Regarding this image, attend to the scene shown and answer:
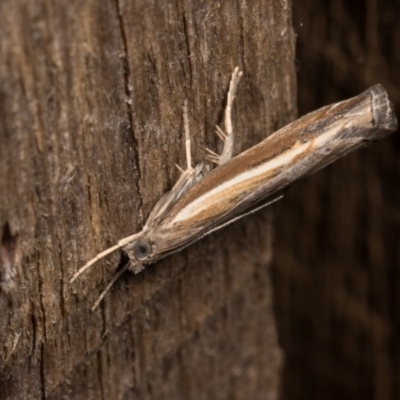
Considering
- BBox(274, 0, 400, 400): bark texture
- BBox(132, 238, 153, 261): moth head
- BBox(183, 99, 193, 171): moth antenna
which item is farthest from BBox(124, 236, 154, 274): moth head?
BBox(274, 0, 400, 400): bark texture

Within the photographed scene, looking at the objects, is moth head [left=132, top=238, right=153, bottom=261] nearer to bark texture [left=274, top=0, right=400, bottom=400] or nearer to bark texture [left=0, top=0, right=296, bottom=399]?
bark texture [left=0, top=0, right=296, bottom=399]

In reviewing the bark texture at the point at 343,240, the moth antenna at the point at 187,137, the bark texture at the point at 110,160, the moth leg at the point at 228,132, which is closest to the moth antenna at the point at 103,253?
the bark texture at the point at 110,160

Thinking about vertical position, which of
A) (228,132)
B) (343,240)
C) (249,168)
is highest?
(228,132)

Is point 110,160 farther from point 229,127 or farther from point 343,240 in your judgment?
point 343,240

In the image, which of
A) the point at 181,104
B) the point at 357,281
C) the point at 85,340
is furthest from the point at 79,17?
the point at 357,281

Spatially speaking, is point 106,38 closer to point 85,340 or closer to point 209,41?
point 209,41

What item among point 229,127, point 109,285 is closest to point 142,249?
point 109,285
